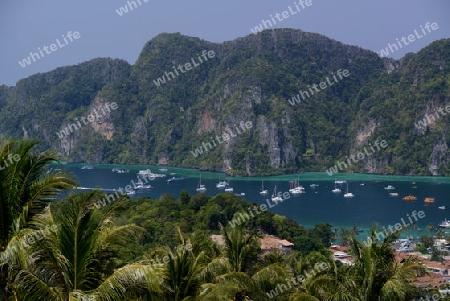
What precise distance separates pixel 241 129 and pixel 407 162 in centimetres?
3758

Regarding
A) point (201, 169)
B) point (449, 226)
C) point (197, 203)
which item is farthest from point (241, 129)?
point (197, 203)

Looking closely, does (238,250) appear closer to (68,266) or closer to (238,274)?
(238,274)

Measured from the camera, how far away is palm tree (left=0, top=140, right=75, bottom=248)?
484 centimetres

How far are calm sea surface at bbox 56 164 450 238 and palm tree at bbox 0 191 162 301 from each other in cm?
3546

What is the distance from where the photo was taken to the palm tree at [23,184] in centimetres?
484

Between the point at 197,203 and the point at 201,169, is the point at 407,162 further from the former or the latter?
the point at 197,203

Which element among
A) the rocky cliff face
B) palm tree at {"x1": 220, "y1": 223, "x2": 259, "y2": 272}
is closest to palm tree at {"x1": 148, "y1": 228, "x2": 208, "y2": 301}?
palm tree at {"x1": 220, "y1": 223, "x2": 259, "y2": 272}

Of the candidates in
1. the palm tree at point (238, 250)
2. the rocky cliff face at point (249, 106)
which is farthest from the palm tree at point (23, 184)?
the rocky cliff face at point (249, 106)

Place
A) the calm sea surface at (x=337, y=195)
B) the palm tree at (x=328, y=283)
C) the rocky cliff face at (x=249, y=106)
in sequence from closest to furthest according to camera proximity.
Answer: the palm tree at (x=328, y=283)
the calm sea surface at (x=337, y=195)
the rocky cliff face at (x=249, y=106)

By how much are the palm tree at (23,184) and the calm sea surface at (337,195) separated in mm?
35010

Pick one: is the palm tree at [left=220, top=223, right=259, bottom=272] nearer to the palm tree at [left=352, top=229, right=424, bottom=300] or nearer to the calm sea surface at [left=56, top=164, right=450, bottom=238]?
the palm tree at [left=352, top=229, right=424, bottom=300]

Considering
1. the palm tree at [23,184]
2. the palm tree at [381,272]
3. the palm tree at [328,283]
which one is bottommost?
the palm tree at [328,283]

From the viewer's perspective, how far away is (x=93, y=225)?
4.30m

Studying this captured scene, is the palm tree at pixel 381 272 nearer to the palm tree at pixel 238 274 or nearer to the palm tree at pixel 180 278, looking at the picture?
the palm tree at pixel 238 274
